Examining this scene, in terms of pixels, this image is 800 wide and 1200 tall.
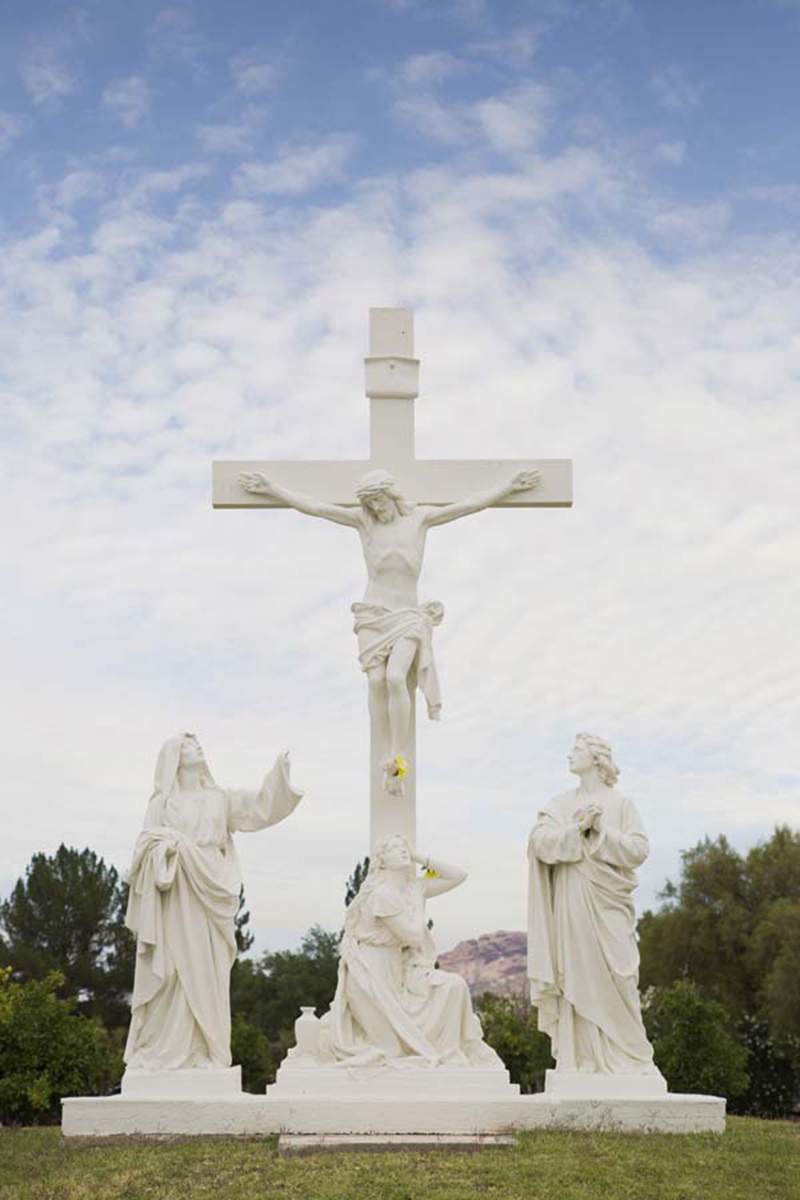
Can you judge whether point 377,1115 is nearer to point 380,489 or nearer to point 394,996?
point 394,996

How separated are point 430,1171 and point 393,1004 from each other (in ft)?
6.06

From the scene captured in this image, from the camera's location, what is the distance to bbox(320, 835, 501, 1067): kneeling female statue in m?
10.4

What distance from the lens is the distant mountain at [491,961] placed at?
36.8m

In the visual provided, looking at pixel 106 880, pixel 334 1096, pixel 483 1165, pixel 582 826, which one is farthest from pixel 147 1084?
pixel 106 880

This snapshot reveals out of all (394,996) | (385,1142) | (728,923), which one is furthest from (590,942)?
(728,923)

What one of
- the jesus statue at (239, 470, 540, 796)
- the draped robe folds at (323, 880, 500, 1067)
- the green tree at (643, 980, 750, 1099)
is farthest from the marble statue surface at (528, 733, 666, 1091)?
the green tree at (643, 980, 750, 1099)

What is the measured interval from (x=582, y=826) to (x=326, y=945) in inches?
936

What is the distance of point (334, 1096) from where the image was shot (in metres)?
10.1

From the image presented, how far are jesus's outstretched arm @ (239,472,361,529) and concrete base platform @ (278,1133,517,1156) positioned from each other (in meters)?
4.85

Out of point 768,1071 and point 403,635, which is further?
point 768,1071

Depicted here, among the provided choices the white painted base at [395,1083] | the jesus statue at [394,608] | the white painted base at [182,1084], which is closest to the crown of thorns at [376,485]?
the jesus statue at [394,608]

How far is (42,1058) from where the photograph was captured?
53.9ft

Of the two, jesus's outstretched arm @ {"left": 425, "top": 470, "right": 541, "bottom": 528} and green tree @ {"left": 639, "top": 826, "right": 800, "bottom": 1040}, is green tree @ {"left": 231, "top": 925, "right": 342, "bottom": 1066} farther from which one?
jesus's outstretched arm @ {"left": 425, "top": 470, "right": 541, "bottom": 528}

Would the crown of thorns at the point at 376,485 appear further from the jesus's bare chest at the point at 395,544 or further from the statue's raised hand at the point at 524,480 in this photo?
the statue's raised hand at the point at 524,480
